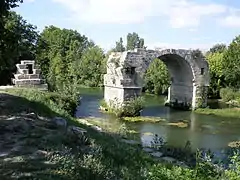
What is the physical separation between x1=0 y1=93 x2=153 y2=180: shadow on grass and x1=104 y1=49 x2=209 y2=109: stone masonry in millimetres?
16247

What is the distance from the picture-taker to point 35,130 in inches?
314

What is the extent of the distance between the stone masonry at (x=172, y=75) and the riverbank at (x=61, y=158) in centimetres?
1615

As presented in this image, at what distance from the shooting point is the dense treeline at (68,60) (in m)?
10.1

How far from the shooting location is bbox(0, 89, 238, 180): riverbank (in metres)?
5.30

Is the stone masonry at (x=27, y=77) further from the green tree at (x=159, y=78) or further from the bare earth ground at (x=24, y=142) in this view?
the green tree at (x=159, y=78)

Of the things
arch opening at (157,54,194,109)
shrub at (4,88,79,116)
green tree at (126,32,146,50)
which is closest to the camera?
shrub at (4,88,79,116)

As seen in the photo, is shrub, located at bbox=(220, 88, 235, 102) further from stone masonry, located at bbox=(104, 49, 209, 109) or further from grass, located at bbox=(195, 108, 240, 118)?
grass, located at bbox=(195, 108, 240, 118)

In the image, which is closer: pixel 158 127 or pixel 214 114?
pixel 158 127

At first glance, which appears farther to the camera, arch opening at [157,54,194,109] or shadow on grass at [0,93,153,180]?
arch opening at [157,54,194,109]

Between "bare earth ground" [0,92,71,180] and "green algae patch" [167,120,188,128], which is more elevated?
"bare earth ground" [0,92,71,180]

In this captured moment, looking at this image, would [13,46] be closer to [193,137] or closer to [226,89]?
[193,137]

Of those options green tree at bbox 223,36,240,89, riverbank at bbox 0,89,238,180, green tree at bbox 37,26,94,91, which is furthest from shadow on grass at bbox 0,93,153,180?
green tree at bbox 37,26,94,91

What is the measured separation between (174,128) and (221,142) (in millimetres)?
4108

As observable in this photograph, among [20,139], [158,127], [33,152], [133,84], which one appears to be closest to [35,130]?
[20,139]
